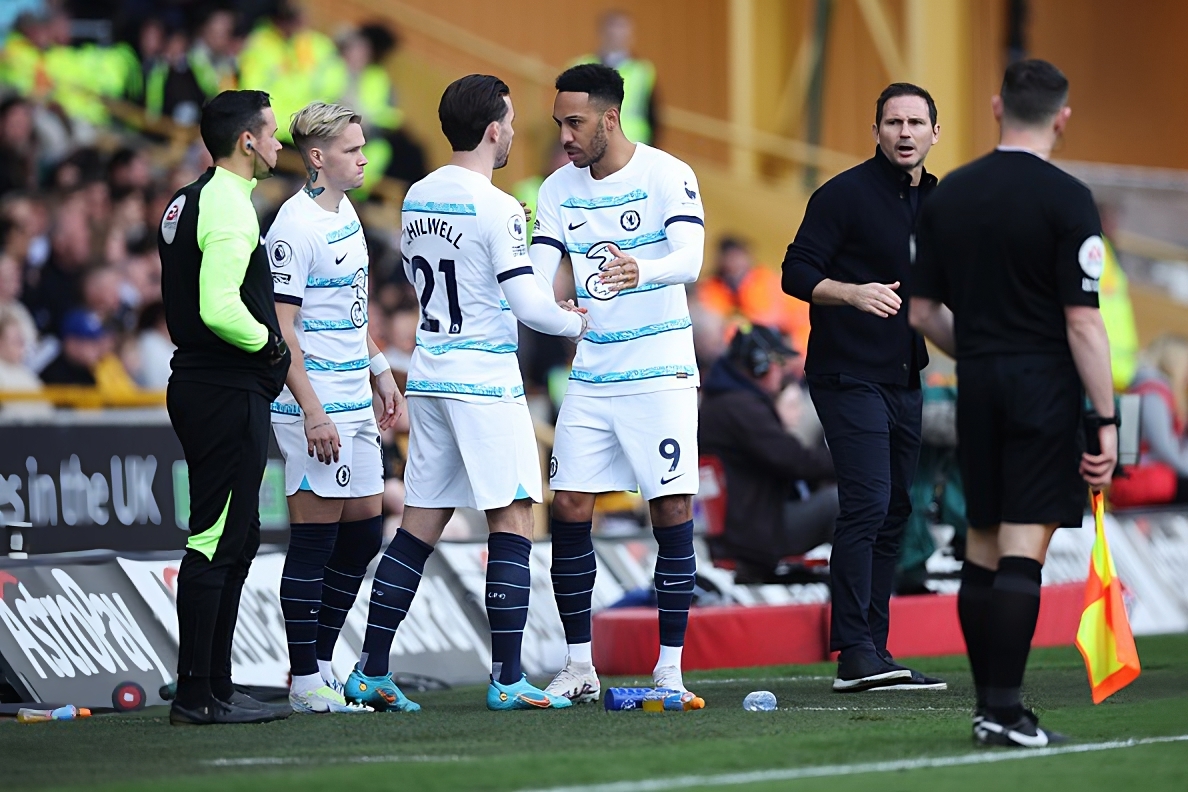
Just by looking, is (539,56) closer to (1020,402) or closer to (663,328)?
(663,328)

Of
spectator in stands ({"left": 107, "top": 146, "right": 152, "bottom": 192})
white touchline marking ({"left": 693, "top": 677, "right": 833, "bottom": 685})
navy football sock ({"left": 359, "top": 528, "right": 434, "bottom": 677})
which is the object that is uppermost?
spectator in stands ({"left": 107, "top": 146, "right": 152, "bottom": 192})

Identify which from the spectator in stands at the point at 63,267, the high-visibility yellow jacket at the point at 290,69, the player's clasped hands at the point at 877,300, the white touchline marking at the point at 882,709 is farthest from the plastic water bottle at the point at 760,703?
the high-visibility yellow jacket at the point at 290,69

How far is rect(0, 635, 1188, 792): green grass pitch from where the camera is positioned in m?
5.12

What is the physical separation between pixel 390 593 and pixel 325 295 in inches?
47.5

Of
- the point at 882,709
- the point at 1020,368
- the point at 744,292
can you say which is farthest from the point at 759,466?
the point at 744,292

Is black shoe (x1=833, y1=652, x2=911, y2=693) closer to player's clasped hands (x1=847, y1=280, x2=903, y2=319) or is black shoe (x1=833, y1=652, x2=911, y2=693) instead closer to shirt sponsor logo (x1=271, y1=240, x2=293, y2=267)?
player's clasped hands (x1=847, y1=280, x2=903, y2=319)

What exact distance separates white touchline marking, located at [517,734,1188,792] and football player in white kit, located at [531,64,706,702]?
1.95 metres

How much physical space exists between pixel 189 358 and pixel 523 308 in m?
1.23

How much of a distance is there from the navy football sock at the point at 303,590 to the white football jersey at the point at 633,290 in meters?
1.20

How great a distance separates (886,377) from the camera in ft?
26.6

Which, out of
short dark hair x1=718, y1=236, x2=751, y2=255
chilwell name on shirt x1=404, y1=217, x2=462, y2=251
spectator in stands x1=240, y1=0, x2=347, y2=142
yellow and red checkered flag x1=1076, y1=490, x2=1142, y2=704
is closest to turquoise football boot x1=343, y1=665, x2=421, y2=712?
chilwell name on shirt x1=404, y1=217, x2=462, y2=251

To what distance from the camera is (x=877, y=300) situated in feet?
24.8

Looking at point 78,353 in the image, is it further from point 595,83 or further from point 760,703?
point 760,703

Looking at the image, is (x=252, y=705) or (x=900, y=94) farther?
(x=900, y=94)
